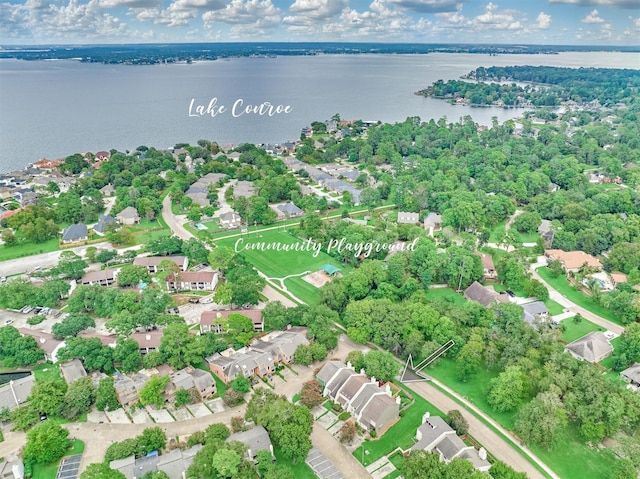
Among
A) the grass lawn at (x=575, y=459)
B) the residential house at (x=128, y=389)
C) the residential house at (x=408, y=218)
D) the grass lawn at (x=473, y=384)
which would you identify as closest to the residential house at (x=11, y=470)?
the residential house at (x=128, y=389)

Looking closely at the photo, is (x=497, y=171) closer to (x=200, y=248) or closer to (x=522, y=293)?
(x=522, y=293)

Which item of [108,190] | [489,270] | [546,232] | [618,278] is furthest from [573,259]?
[108,190]

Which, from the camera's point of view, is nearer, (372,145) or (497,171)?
Result: (497,171)

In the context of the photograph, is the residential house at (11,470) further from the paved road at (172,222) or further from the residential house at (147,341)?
the paved road at (172,222)

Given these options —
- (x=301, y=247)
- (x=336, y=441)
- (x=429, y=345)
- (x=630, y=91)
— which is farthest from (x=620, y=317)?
(x=630, y=91)

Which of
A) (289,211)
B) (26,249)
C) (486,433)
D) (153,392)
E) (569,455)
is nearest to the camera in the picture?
(569,455)

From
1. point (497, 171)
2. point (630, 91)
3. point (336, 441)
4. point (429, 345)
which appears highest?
point (630, 91)

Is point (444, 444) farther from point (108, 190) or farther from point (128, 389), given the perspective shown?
point (108, 190)
